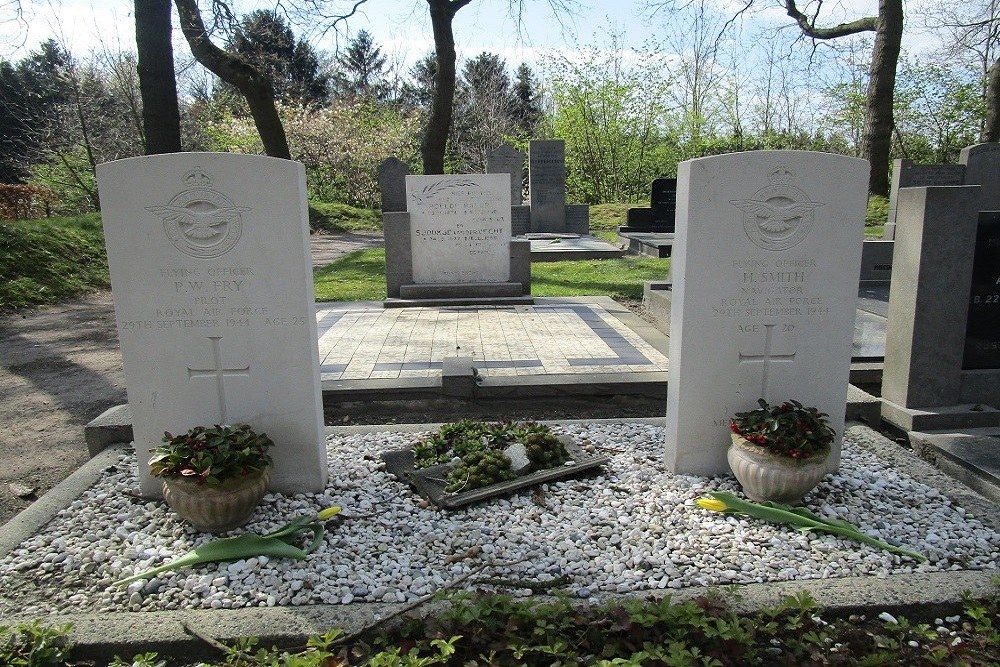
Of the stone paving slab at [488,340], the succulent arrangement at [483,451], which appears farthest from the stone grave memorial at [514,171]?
the succulent arrangement at [483,451]

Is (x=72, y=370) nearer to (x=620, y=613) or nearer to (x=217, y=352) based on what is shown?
(x=217, y=352)

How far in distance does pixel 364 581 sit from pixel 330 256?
14.7m

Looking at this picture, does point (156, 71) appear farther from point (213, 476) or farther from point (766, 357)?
point (766, 357)

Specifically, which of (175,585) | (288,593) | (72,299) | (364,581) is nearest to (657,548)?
(364,581)

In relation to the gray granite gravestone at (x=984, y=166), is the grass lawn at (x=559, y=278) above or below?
below

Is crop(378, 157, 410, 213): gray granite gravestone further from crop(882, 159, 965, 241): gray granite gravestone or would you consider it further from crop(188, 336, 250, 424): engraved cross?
crop(188, 336, 250, 424): engraved cross

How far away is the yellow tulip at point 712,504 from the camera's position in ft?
10.9

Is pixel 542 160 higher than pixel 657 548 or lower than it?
higher

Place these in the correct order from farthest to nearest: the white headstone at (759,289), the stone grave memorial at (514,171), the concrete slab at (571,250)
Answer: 1. the stone grave memorial at (514,171)
2. the concrete slab at (571,250)
3. the white headstone at (759,289)

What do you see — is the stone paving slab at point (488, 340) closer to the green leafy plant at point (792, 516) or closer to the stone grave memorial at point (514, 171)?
the green leafy plant at point (792, 516)

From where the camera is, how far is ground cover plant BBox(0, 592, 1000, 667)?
2.30 meters

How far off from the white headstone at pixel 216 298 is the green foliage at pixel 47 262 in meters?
8.37

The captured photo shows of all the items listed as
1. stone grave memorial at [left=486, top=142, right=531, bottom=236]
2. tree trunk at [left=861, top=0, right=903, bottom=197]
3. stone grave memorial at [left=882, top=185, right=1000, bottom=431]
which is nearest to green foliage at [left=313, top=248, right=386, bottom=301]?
stone grave memorial at [left=486, top=142, right=531, bottom=236]

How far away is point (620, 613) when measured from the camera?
2.47 m
